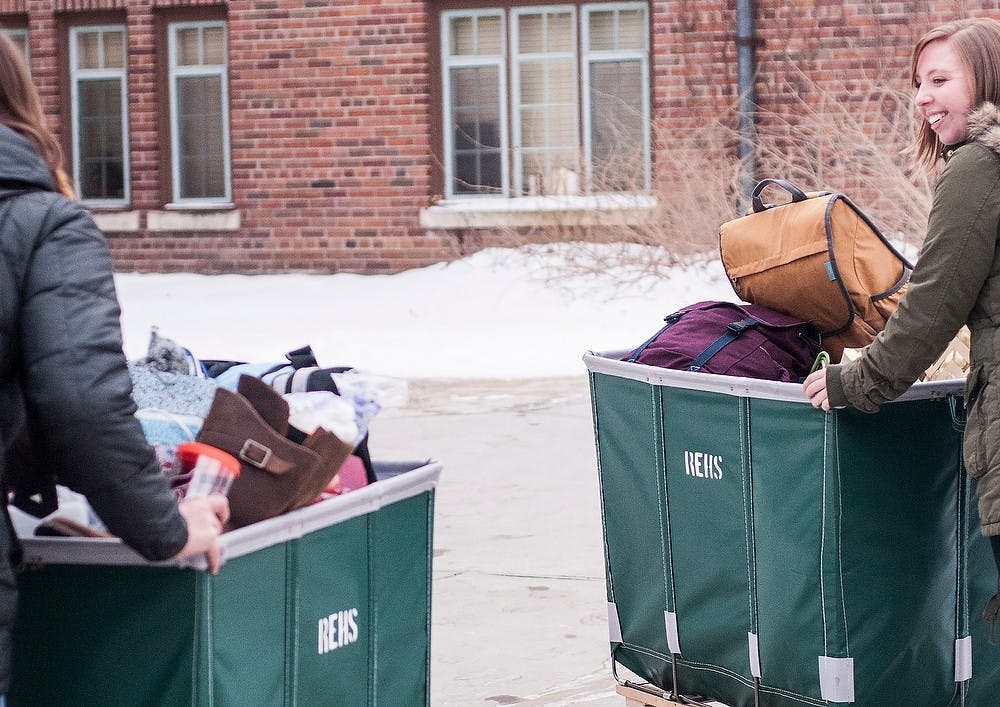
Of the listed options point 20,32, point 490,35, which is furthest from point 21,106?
point 20,32

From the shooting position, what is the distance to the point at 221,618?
2369 millimetres

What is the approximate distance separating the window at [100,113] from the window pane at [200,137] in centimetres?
62

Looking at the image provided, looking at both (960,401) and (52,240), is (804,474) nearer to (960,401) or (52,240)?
(960,401)

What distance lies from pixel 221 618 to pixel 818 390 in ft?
4.46

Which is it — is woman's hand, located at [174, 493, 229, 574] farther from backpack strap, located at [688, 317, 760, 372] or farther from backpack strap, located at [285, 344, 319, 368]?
backpack strap, located at [688, 317, 760, 372]

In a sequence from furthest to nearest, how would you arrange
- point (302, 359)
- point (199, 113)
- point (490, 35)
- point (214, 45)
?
1. point (199, 113)
2. point (214, 45)
3. point (490, 35)
4. point (302, 359)

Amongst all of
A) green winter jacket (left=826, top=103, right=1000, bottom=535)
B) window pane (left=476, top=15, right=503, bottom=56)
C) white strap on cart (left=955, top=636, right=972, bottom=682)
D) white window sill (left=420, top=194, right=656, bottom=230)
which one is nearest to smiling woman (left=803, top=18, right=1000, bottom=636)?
green winter jacket (left=826, top=103, right=1000, bottom=535)

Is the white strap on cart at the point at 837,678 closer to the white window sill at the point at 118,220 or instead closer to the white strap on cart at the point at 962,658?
the white strap on cart at the point at 962,658

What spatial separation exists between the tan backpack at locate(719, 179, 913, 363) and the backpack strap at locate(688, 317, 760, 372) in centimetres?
8

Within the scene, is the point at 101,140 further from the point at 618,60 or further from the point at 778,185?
the point at 778,185

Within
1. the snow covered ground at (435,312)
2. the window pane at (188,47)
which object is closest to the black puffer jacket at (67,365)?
the snow covered ground at (435,312)

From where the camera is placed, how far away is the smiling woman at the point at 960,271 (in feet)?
9.27

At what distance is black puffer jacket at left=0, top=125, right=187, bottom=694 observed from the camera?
6.91 ft

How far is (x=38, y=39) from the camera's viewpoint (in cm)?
1526
